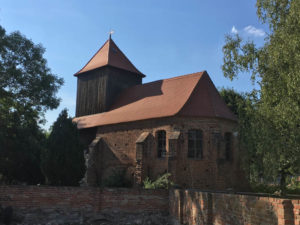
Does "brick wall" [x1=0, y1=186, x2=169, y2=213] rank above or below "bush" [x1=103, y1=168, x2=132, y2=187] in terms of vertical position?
below

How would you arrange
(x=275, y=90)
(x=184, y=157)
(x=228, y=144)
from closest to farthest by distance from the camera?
(x=275, y=90) < (x=184, y=157) < (x=228, y=144)

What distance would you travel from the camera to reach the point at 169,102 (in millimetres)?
22781

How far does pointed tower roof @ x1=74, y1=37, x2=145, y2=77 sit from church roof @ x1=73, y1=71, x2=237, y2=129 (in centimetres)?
296

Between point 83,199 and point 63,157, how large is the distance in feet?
16.4

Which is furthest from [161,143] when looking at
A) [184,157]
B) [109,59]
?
[109,59]

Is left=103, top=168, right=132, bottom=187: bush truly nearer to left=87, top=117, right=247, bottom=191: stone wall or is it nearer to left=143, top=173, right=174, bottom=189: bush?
left=87, top=117, right=247, bottom=191: stone wall

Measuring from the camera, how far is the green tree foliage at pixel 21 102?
63.7 feet

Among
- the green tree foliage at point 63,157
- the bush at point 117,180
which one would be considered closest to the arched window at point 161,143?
the bush at point 117,180

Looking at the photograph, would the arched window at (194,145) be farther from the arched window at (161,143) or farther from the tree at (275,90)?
the tree at (275,90)

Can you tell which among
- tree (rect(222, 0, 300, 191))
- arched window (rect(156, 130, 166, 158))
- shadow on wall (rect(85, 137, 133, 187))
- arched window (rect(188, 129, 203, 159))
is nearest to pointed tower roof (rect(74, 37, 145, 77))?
shadow on wall (rect(85, 137, 133, 187))

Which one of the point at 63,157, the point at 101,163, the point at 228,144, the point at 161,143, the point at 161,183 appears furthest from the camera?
the point at 101,163

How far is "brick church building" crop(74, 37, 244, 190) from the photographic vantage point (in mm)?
20781

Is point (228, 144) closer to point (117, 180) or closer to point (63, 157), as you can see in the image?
point (117, 180)

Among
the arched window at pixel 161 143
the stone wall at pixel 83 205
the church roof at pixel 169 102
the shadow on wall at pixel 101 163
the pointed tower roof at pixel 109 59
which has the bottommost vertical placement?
the stone wall at pixel 83 205
